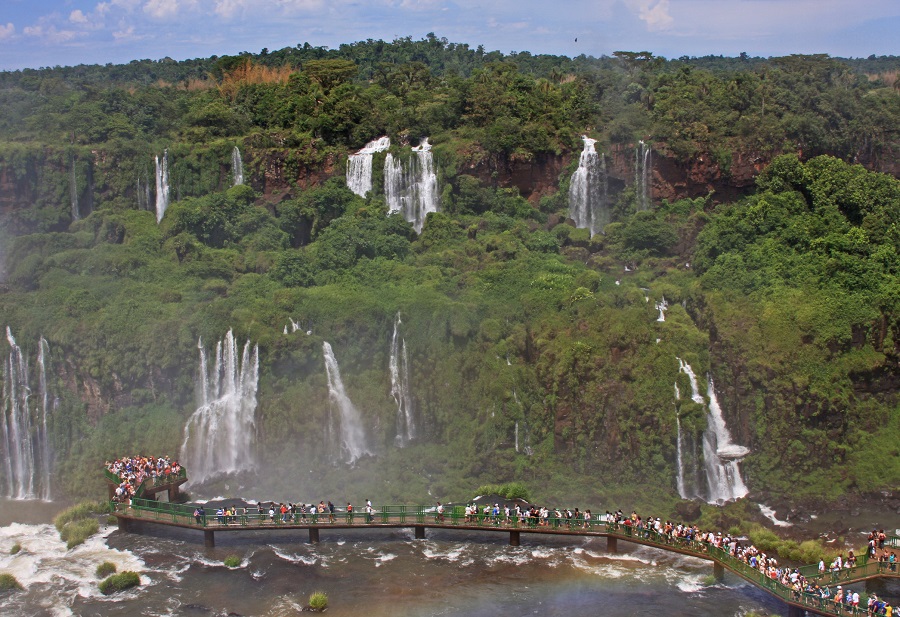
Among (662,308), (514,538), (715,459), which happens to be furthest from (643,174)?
(514,538)

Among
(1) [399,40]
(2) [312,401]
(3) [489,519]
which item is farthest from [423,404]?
(1) [399,40]

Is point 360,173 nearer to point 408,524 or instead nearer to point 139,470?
point 139,470

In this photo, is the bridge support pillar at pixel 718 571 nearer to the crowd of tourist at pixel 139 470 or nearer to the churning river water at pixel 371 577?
the churning river water at pixel 371 577

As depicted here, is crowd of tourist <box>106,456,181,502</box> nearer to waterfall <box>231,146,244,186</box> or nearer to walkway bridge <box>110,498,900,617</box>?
walkway bridge <box>110,498,900,617</box>

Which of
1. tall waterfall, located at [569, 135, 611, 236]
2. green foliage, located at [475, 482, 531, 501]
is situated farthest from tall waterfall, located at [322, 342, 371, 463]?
tall waterfall, located at [569, 135, 611, 236]

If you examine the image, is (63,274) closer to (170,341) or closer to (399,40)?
(170,341)
